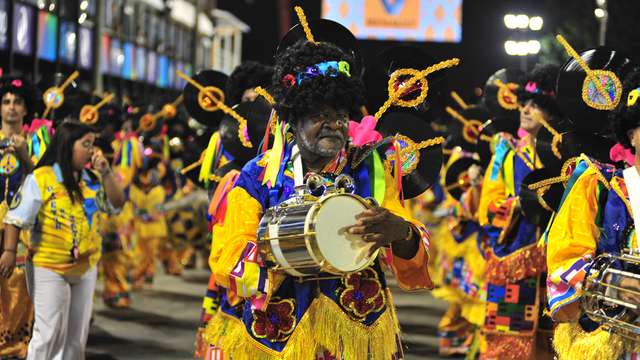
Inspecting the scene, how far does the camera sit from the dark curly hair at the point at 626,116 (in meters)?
4.79

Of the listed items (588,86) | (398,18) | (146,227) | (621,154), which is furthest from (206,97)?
(398,18)

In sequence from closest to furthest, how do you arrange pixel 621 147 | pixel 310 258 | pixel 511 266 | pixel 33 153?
pixel 310 258, pixel 621 147, pixel 511 266, pixel 33 153

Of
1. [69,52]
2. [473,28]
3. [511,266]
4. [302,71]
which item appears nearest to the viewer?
[302,71]

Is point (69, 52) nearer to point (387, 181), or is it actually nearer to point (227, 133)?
point (227, 133)

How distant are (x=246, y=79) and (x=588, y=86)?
11.8ft

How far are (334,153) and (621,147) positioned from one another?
134 centimetres

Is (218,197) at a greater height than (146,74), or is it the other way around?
(146,74)

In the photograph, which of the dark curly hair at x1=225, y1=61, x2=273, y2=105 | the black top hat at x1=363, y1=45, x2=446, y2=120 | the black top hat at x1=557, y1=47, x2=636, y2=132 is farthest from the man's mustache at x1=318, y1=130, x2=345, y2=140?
the dark curly hair at x1=225, y1=61, x2=273, y2=105

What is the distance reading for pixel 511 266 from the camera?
802cm

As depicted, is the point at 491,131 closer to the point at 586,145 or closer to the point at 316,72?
the point at 586,145

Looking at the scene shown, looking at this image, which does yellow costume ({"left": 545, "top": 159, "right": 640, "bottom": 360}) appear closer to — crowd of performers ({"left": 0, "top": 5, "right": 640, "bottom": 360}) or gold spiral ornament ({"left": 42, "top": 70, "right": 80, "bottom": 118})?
crowd of performers ({"left": 0, "top": 5, "right": 640, "bottom": 360})

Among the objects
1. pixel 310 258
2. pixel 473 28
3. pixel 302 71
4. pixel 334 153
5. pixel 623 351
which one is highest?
pixel 473 28

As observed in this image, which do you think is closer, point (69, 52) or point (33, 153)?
point (33, 153)

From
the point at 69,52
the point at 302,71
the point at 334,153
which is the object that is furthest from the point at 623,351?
the point at 69,52
